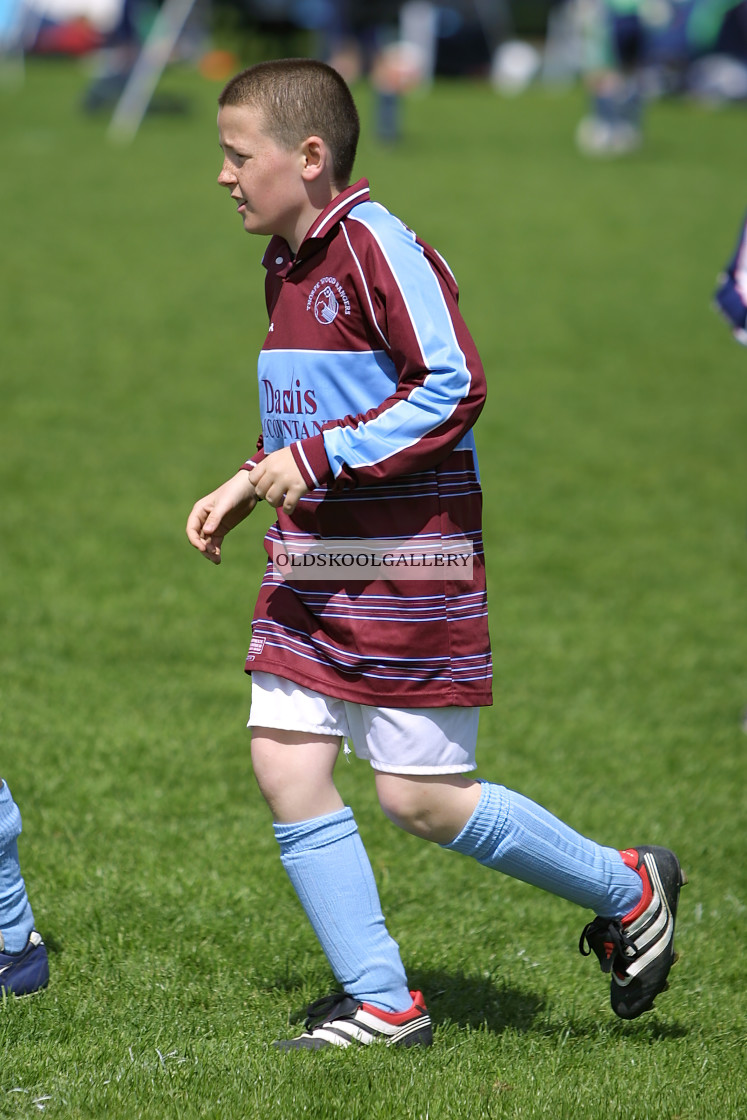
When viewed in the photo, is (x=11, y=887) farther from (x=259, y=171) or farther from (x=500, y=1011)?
(x=259, y=171)

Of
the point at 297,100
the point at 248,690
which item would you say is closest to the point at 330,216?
the point at 297,100

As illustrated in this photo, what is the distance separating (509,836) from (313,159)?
1416 millimetres

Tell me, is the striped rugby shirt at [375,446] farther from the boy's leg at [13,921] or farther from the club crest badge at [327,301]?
the boy's leg at [13,921]

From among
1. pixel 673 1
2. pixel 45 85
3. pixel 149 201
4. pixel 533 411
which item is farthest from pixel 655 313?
pixel 673 1

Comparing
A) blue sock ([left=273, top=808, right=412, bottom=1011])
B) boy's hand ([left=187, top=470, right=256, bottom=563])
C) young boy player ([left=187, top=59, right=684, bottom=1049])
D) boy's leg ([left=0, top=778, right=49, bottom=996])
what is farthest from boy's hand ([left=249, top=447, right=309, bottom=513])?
boy's leg ([left=0, top=778, right=49, bottom=996])

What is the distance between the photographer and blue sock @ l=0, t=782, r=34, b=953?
302 centimetres

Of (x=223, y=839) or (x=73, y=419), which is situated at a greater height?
(x=73, y=419)

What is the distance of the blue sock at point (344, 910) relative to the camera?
9.43ft

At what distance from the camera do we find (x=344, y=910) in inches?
113

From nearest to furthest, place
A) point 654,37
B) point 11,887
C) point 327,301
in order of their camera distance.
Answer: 1. point 327,301
2. point 11,887
3. point 654,37

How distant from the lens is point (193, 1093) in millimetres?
A: 2668

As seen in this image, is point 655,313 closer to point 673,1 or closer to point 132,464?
point 132,464

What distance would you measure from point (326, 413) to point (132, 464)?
5599 millimetres

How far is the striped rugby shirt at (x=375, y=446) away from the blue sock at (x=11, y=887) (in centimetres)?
65
